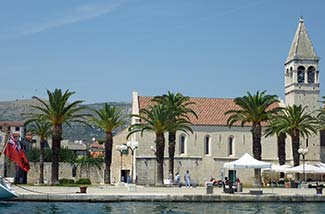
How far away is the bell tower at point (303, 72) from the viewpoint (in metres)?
81.3

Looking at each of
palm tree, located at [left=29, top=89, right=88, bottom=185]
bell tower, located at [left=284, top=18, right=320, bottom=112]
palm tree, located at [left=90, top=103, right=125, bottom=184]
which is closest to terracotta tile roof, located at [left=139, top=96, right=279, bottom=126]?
bell tower, located at [left=284, top=18, right=320, bottom=112]

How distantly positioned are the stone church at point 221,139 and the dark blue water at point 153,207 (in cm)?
3611

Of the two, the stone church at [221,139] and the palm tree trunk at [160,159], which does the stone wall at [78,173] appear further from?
the palm tree trunk at [160,159]

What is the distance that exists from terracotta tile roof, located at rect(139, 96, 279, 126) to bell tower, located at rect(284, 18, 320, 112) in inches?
337

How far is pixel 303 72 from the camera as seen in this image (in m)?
82.3

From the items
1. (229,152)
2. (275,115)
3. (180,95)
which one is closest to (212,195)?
(180,95)

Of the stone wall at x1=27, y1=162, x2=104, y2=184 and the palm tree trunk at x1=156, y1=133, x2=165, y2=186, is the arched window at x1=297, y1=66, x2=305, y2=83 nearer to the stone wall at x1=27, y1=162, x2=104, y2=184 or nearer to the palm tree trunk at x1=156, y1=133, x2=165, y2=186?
the palm tree trunk at x1=156, y1=133, x2=165, y2=186

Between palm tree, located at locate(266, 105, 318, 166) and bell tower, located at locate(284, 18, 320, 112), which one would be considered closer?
palm tree, located at locate(266, 105, 318, 166)

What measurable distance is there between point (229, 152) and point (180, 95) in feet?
48.8

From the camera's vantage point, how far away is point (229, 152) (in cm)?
8075

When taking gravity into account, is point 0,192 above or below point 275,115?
below

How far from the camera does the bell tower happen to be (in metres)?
81.3

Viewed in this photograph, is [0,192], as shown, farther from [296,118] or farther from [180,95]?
[296,118]

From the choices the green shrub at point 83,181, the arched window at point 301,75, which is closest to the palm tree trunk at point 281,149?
the arched window at point 301,75
